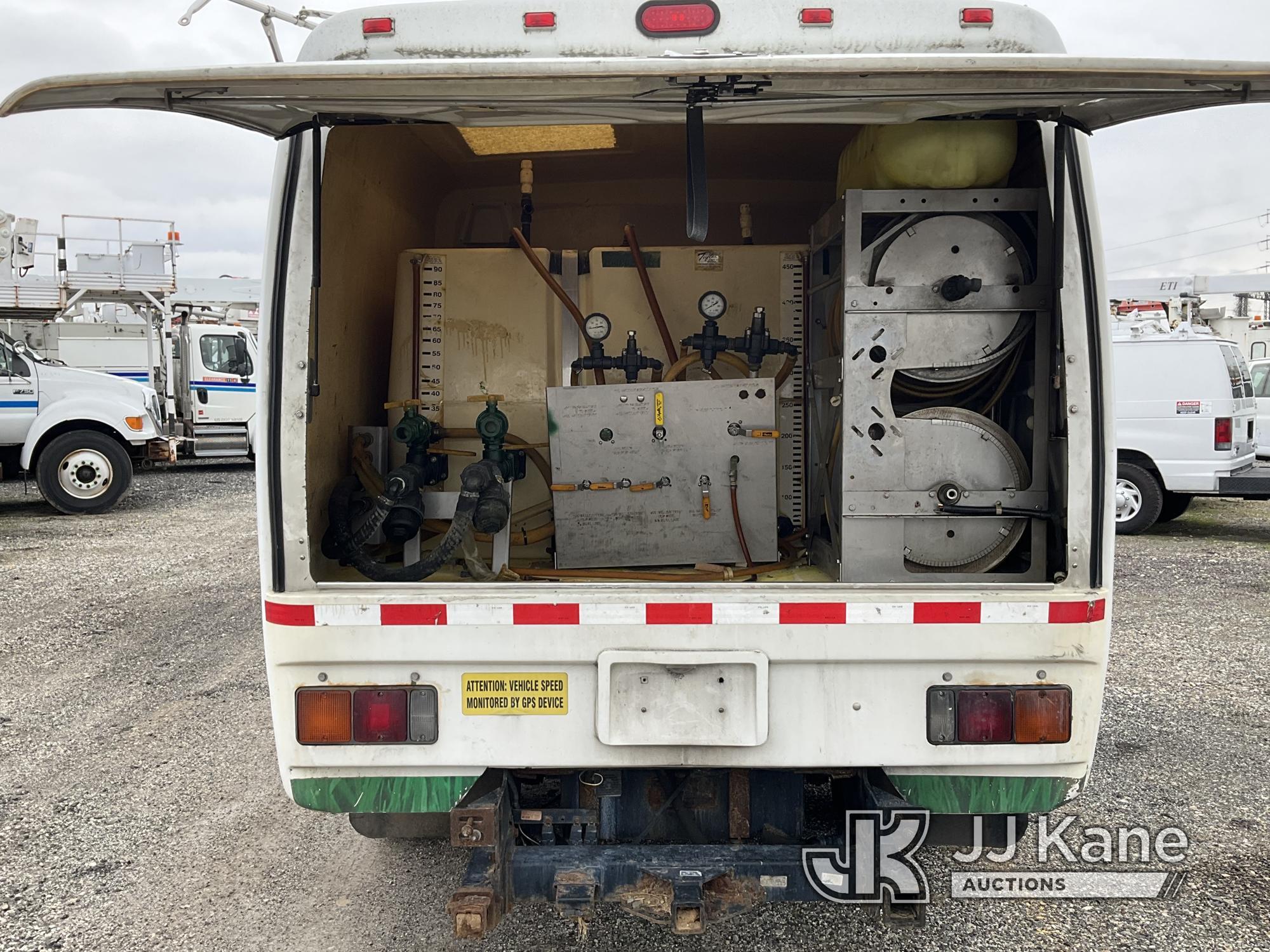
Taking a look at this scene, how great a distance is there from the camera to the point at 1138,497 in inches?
373

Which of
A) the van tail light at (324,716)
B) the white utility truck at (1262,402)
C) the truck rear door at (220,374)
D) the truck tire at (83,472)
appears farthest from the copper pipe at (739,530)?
the truck rear door at (220,374)

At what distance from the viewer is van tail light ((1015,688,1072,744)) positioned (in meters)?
2.21

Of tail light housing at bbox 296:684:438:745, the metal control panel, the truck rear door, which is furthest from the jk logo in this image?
the truck rear door

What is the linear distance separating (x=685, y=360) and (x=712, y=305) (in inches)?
8.3

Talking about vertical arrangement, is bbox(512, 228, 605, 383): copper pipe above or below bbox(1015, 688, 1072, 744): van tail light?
above

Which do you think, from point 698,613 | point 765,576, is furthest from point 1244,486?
point 698,613

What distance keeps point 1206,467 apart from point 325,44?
925 centimetres

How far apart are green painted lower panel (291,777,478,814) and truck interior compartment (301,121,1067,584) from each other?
587 millimetres

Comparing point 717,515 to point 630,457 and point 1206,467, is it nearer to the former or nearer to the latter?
point 630,457

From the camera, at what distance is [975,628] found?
2.19 meters

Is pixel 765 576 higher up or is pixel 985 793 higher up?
pixel 765 576

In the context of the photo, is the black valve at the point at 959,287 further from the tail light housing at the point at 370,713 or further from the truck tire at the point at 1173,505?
the truck tire at the point at 1173,505

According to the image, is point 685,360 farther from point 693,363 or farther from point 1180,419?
point 1180,419

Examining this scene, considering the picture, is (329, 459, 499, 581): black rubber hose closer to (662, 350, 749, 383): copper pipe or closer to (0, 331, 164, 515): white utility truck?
(662, 350, 749, 383): copper pipe
